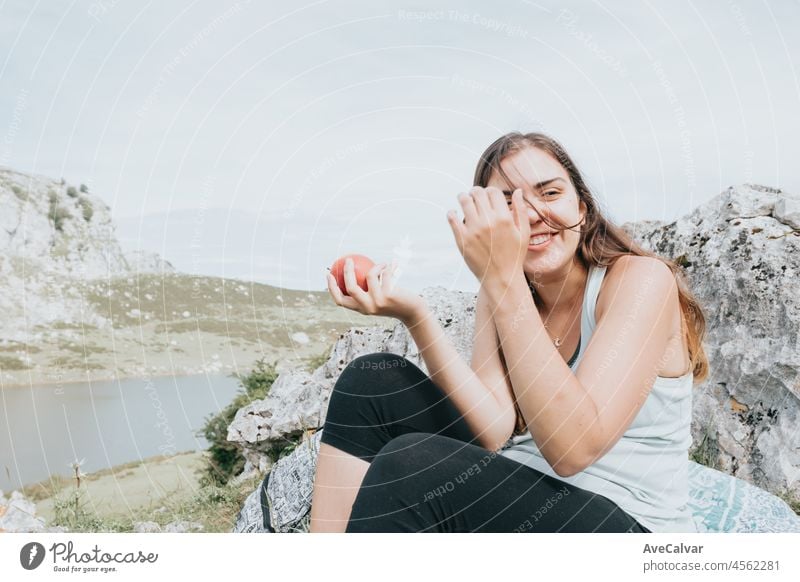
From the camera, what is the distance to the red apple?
2047 millimetres

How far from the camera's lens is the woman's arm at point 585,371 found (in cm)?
166

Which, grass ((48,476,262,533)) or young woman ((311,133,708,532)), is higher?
young woman ((311,133,708,532))

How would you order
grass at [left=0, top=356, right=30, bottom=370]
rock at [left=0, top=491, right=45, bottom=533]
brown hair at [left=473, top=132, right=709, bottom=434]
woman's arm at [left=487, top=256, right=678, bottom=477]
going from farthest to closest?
grass at [left=0, top=356, right=30, bottom=370] < rock at [left=0, top=491, right=45, bottom=533] < brown hair at [left=473, top=132, right=709, bottom=434] < woman's arm at [left=487, top=256, right=678, bottom=477]

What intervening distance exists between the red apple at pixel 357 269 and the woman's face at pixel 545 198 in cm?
45

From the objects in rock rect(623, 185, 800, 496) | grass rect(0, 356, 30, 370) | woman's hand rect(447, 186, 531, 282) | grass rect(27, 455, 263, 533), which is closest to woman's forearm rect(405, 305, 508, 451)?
woman's hand rect(447, 186, 531, 282)

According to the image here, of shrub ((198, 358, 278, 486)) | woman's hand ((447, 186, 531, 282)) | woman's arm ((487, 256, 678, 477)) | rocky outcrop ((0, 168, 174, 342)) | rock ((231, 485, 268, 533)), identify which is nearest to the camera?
woman's arm ((487, 256, 678, 477))

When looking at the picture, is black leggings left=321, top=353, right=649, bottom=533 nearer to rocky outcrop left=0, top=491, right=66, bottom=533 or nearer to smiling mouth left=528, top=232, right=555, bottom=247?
smiling mouth left=528, top=232, right=555, bottom=247

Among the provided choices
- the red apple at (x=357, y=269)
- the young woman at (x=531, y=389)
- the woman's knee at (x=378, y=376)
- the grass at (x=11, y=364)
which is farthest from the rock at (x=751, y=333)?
the grass at (x=11, y=364)

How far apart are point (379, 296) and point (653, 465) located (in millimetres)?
900

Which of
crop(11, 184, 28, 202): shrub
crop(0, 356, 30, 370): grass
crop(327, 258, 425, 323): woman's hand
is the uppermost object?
crop(11, 184, 28, 202): shrub

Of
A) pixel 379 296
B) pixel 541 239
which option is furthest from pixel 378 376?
pixel 541 239

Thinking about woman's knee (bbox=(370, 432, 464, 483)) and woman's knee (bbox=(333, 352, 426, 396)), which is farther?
woman's knee (bbox=(333, 352, 426, 396))

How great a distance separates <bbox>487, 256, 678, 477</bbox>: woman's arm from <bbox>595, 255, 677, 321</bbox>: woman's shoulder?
23 mm

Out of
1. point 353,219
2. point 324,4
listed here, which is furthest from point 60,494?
point 324,4
